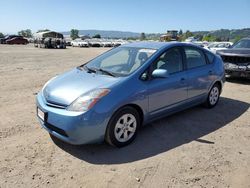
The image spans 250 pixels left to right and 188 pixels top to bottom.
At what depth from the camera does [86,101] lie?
3830 mm

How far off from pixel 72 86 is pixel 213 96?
369cm

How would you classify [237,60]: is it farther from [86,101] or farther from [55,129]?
[55,129]

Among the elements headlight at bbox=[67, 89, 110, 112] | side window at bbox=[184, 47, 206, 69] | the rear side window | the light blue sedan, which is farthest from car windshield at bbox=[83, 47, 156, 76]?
the rear side window

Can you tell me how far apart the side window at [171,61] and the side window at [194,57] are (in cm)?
29

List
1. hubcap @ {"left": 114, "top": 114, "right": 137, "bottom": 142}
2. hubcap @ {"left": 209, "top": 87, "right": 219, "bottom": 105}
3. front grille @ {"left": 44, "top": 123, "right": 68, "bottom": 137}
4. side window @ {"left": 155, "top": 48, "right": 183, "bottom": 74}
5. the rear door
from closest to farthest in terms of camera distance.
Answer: front grille @ {"left": 44, "top": 123, "right": 68, "bottom": 137} < hubcap @ {"left": 114, "top": 114, "right": 137, "bottom": 142} < side window @ {"left": 155, "top": 48, "right": 183, "bottom": 74} < the rear door < hubcap @ {"left": 209, "top": 87, "right": 219, "bottom": 105}

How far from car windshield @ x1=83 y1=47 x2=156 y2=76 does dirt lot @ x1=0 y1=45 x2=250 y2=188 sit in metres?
1.21

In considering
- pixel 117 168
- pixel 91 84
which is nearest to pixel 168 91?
pixel 91 84

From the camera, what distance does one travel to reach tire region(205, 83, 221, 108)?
6319 mm

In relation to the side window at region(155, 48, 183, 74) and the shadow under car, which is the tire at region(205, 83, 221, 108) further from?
the side window at region(155, 48, 183, 74)

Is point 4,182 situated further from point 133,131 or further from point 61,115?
point 133,131

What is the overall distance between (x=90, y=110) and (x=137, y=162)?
3.27 ft

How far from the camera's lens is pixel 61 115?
12.5ft

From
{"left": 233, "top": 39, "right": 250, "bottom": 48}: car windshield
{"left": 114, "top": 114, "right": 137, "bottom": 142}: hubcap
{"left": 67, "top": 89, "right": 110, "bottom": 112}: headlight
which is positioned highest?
{"left": 233, "top": 39, "right": 250, "bottom": 48}: car windshield

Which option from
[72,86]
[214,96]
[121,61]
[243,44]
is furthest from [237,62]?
[72,86]
